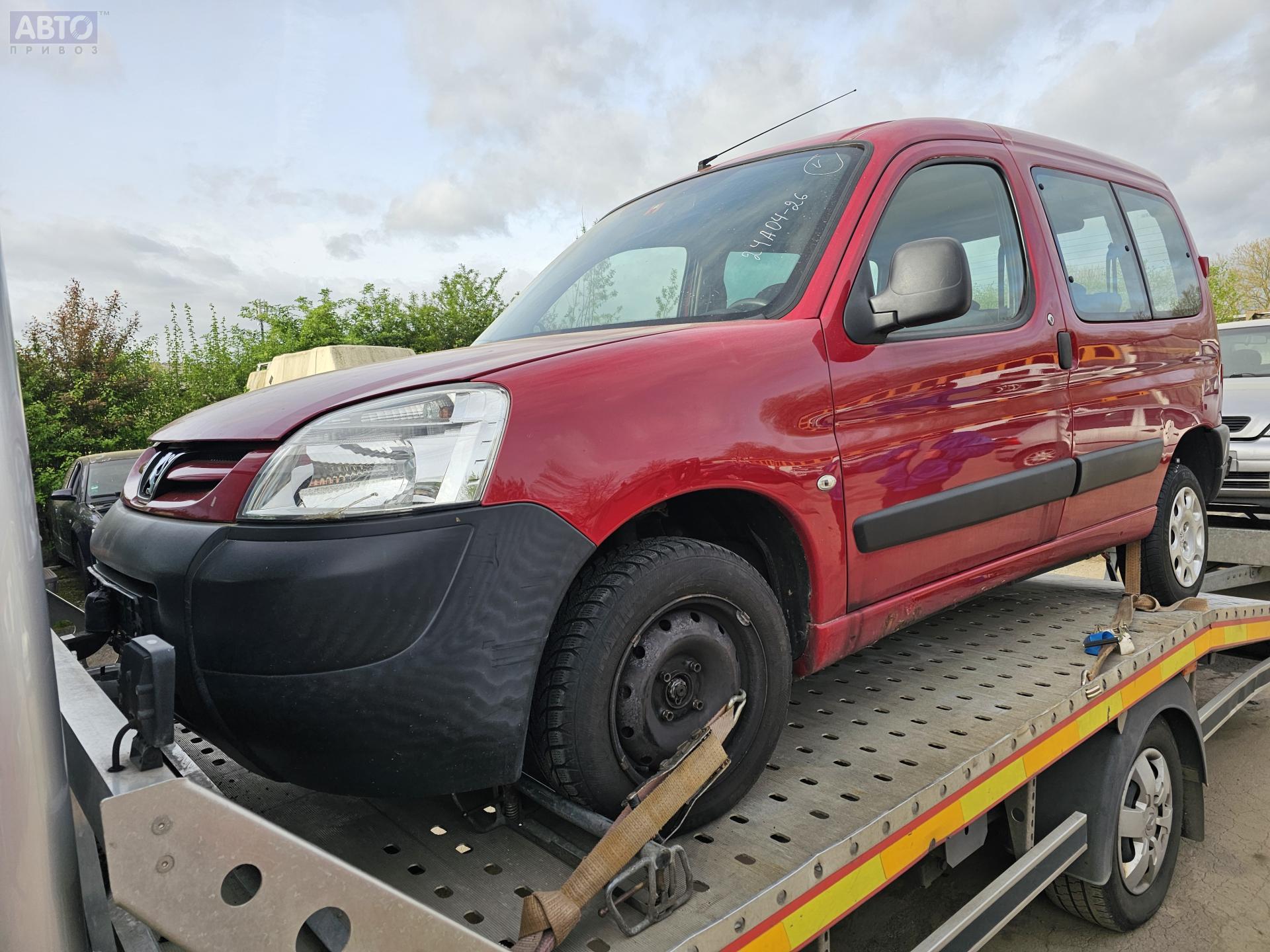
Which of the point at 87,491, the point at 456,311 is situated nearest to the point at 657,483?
the point at 87,491

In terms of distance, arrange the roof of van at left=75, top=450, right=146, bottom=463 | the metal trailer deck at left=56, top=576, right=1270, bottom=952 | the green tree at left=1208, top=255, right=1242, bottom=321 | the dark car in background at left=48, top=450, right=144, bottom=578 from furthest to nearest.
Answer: the green tree at left=1208, top=255, right=1242, bottom=321, the roof of van at left=75, top=450, right=146, bottom=463, the dark car in background at left=48, top=450, right=144, bottom=578, the metal trailer deck at left=56, top=576, right=1270, bottom=952

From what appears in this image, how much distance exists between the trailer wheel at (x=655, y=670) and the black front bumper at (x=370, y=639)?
3.6 inches

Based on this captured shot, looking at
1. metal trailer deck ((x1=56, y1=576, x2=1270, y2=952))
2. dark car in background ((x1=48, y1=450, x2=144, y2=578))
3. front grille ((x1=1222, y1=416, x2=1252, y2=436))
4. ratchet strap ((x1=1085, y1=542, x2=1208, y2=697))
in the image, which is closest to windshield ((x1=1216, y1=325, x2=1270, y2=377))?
front grille ((x1=1222, y1=416, x2=1252, y2=436))

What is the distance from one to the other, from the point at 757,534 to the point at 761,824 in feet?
2.11

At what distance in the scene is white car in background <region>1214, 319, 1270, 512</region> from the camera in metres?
5.30

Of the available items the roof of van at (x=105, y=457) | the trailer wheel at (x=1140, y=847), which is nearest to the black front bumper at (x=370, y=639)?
the trailer wheel at (x=1140, y=847)

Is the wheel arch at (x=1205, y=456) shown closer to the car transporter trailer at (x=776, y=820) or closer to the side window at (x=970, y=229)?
the car transporter trailer at (x=776, y=820)

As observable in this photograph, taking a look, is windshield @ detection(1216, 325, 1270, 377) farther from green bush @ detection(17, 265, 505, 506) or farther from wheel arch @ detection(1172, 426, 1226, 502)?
green bush @ detection(17, 265, 505, 506)

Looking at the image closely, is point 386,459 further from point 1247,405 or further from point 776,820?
point 1247,405

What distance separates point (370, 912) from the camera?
108cm

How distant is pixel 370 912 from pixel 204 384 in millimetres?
21782

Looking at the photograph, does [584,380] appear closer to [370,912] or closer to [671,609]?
[671,609]

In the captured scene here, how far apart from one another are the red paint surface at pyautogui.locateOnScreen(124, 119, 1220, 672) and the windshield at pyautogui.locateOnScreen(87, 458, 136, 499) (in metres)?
7.68

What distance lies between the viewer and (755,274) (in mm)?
2195
